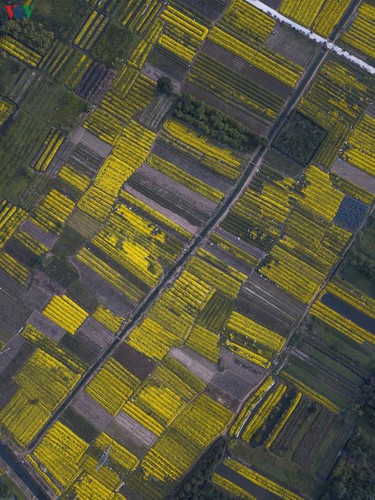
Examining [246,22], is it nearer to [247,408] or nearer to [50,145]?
[50,145]

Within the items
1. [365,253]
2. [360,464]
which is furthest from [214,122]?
[360,464]

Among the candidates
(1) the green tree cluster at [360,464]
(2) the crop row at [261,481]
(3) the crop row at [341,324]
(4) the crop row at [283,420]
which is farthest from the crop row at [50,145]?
(1) the green tree cluster at [360,464]

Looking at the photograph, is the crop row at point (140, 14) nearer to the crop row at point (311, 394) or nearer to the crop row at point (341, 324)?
the crop row at point (341, 324)

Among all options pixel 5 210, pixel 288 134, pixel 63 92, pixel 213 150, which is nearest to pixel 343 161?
pixel 288 134

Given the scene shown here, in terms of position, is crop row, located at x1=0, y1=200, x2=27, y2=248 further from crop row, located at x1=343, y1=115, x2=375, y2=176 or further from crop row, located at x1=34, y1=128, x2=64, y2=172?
crop row, located at x1=343, y1=115, x2=375, y2=176

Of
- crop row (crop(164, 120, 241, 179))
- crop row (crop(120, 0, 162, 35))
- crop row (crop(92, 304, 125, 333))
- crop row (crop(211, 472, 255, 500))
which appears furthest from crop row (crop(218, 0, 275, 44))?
crop row (crop(211, 472, 255, 500))

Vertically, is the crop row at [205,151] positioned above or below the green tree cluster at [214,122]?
below
